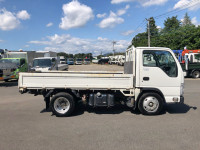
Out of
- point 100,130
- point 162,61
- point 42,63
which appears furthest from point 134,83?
point 42,63

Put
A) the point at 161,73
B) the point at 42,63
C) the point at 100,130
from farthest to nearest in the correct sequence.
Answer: the point at 42,63 < the point at 161,73 < the point at 100,130

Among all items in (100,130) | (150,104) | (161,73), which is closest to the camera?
(100,130)

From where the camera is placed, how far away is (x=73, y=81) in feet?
18.5

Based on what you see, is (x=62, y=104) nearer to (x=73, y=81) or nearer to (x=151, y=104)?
(x=73, y=81)

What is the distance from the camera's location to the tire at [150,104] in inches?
222

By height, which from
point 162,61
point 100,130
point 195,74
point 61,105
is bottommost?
point 100,130

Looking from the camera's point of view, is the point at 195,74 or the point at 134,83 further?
the point at 195,74

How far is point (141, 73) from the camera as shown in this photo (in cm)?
557

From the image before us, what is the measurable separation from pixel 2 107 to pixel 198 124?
683 centimetres

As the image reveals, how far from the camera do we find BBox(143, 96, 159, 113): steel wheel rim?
18.6 ft

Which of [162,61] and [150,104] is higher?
[162,61]

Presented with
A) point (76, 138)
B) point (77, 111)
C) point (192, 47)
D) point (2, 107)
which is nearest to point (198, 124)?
point (76, 138)

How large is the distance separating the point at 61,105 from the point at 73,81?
35.1 inches

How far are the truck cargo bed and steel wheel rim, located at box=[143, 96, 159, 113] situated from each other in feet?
2.25
